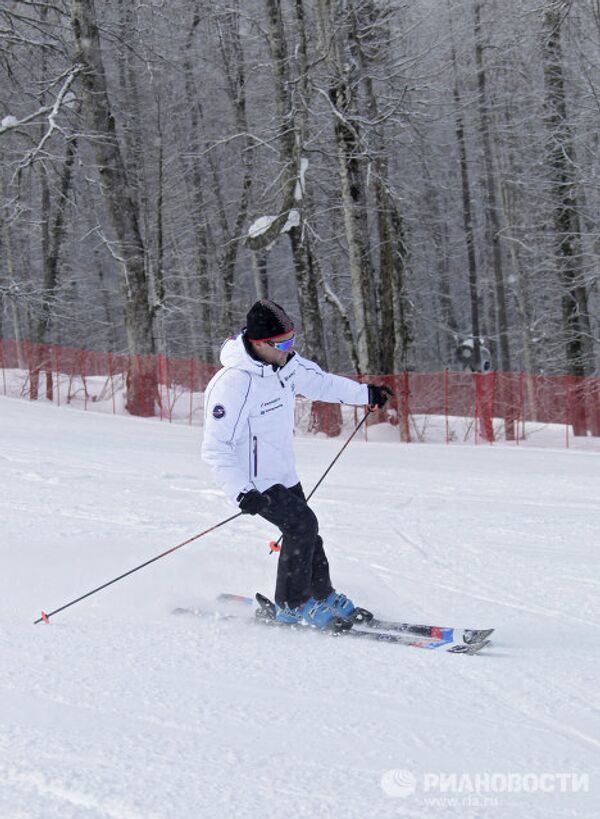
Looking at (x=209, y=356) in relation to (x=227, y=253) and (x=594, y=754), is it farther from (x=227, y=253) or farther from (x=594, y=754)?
(x=594, y=754)

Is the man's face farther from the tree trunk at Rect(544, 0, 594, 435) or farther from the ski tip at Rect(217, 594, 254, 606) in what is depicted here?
the tree trunk at Rect(544, 0, 594, 435)

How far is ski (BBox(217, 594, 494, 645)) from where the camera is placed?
14.6 feet

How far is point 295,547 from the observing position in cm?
479

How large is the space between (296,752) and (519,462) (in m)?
10.2

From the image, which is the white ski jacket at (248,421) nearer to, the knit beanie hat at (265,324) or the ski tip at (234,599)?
the knit beanie hat at (265,324)

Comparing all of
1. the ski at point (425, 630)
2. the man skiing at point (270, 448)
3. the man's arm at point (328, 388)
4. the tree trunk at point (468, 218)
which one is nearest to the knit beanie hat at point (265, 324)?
the man skiing at point (270, 448)

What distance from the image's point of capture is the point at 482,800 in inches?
109

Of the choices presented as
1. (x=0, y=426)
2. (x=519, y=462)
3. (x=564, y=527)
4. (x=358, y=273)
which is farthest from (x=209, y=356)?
(x=564, y=527)

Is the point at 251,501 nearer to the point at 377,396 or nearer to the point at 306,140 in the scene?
the point at 377,396

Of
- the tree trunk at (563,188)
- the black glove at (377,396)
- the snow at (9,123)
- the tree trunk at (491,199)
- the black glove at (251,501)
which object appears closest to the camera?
the black glove at (251,501)

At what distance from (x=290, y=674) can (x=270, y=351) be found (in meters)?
1.65

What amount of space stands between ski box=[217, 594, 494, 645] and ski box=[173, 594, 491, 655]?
2 cm

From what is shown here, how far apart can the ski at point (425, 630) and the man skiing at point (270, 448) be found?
92 millimetres

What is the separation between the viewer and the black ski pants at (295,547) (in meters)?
4.73
